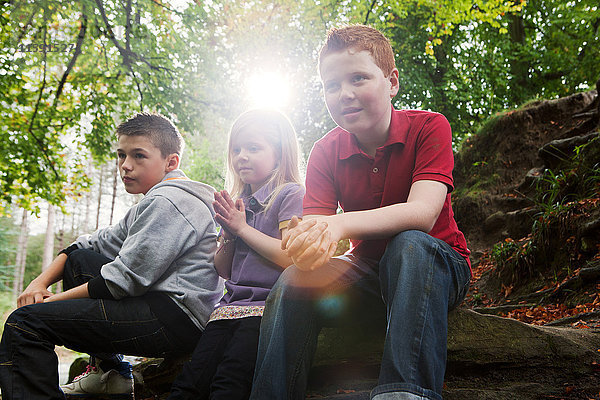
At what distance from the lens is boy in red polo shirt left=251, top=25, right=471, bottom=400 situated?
1290mm

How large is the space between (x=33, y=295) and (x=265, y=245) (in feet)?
4.33

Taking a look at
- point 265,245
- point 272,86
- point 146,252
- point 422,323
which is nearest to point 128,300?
point 146,252

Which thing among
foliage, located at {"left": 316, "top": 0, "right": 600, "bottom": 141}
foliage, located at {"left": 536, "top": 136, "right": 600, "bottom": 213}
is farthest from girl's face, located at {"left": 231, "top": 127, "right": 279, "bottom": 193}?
foliage, located at {"left": 316, "top": 0, "right": 600, "bottom": 141}

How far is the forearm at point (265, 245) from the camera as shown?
1.94 m

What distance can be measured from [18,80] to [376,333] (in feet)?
22.1

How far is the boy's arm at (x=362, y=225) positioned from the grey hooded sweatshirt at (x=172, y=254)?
3.06 feet

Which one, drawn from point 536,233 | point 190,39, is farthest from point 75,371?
point 190,39

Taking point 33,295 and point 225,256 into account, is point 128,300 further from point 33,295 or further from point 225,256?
point 33,295

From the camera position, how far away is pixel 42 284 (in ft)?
7.65

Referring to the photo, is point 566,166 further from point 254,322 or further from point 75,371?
point 75,371

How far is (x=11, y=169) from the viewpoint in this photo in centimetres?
714

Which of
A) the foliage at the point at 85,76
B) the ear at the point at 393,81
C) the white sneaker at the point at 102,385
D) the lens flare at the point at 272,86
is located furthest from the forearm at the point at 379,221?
the lens flare at the point at 272,86

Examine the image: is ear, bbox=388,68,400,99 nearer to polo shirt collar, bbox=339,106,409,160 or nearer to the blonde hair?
polo shirt collar, bbox=339,106,409,160

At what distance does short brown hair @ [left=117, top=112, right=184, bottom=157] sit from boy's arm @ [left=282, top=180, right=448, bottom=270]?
4.99 feet
